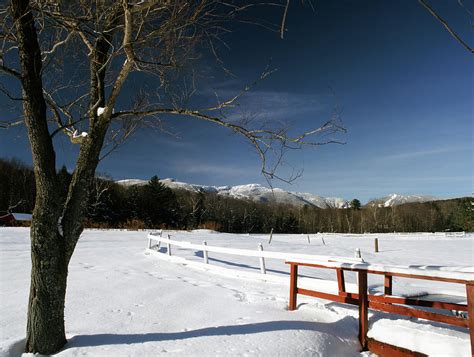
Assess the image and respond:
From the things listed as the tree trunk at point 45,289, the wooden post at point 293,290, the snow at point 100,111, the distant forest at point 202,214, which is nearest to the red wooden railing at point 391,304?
the wooden post at point 293,290

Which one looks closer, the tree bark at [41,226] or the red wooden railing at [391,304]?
the red wooden railing at [391,304]

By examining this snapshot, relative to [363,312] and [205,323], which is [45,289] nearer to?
[205,323]

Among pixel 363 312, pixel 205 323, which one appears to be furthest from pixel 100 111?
pixel 363 312

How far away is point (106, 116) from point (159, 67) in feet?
2.95

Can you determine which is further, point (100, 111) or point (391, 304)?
point (391, 304)

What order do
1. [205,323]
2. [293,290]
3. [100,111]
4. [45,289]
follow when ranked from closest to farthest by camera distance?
[45,289] < [100,111] < [205,323] < [293,290]

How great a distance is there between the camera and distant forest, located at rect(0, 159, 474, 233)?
50062 millimetres

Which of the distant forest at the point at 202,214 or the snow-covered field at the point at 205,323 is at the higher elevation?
the distant forest at the point at 202,214

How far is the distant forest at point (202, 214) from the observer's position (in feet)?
164

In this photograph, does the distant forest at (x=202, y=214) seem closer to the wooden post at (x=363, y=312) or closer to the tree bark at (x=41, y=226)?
the tree bark at (x=41, y=226)

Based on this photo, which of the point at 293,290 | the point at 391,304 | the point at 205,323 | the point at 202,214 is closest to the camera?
the point at 391,304

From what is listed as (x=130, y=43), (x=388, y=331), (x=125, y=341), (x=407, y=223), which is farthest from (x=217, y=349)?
(x=407, y=223)

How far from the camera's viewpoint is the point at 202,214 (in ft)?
226

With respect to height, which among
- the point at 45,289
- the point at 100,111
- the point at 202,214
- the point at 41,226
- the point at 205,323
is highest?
the point at 202,214
